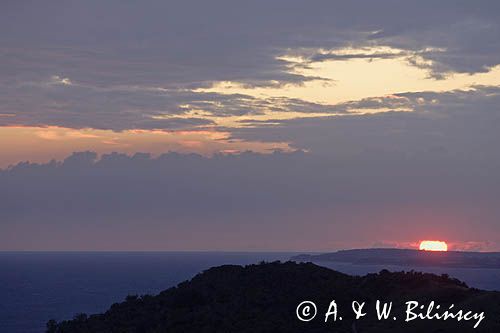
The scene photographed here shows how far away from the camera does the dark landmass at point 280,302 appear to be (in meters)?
55.2

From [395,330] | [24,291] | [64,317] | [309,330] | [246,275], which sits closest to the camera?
[395,330]

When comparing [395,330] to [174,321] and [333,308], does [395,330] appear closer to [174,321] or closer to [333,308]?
[333,308]

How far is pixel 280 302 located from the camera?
65.0 m

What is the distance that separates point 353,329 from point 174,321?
1514cm

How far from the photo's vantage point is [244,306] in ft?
211

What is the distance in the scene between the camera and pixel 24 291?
199625 millimetres

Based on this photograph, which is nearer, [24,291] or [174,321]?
[174,321]

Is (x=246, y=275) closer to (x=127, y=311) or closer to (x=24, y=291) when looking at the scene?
(x=127, y=311)

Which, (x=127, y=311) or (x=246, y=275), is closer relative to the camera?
(x=127, y=311)

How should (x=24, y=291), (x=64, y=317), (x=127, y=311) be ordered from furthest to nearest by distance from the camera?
(x=24, y=291) < (x=64, y=317) < (x=127, y=311)

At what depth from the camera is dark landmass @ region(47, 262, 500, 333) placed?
2173 inches

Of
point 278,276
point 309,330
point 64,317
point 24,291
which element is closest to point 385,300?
point 309,330

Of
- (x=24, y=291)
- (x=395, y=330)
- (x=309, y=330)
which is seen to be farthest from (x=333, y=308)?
(x=24, y=291)

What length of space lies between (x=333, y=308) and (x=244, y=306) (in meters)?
8.71
